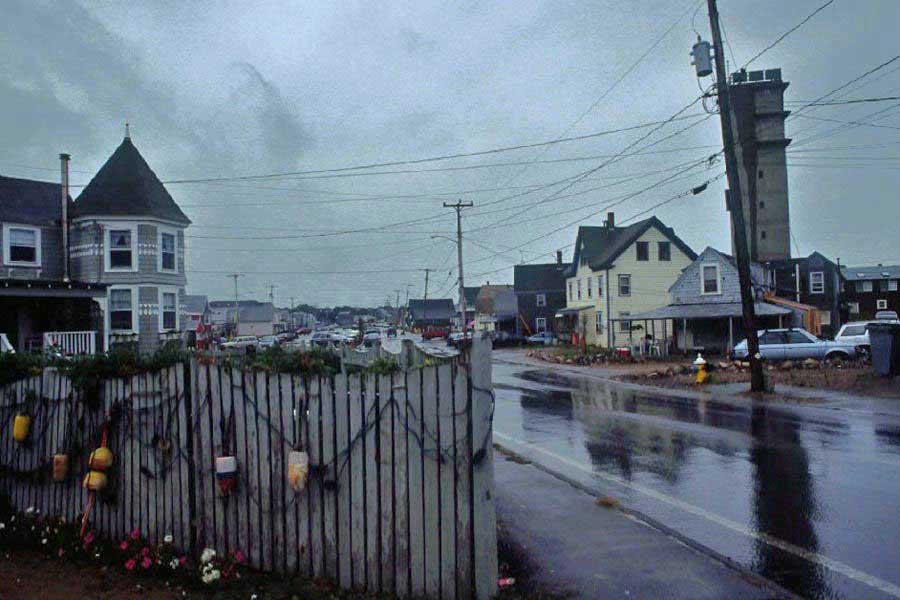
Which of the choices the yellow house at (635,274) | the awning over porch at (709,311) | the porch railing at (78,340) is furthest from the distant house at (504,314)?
the porch railing at (78,340)

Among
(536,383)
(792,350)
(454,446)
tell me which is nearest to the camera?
(454,446)

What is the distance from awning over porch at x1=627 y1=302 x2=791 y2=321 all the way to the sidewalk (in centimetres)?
3329

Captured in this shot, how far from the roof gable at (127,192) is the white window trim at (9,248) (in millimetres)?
1783

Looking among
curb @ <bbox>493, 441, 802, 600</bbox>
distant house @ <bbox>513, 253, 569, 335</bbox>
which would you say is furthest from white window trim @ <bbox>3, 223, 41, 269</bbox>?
distant house @ <bbox>513, 253, 569, 335</bbox>

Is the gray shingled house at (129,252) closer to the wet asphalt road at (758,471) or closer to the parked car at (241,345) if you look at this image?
the parked car at (241,345)

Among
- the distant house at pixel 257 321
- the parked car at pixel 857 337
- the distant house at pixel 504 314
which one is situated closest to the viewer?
the parked car at pixel 857 337

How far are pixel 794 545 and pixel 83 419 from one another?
6.66 metres

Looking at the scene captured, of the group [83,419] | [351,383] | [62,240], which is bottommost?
[83,419]

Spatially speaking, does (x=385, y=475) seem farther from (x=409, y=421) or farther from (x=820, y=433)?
(x=820, y=433)

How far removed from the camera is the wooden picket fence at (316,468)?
480 cm

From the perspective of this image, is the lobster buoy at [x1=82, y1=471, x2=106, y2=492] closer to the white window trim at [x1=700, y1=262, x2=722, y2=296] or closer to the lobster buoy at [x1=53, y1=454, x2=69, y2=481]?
the lobster buoy at [x1=53, y1=454, x2=69, y2=481]

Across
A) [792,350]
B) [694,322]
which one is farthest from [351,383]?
[694,322]

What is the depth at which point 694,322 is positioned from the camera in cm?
4391

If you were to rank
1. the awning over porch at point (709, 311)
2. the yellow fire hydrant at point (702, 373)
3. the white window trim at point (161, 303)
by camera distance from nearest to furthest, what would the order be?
1. the yellow fire hydrant at point (702, 373)
2. the white window trim at point (161, 303)
3. the awning over porch at point (709, 311)
